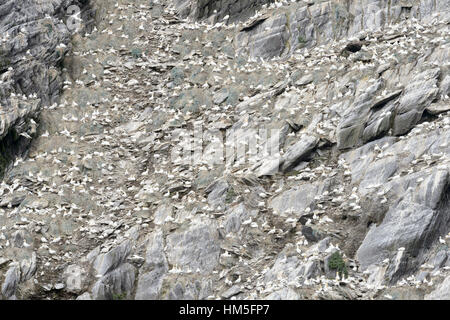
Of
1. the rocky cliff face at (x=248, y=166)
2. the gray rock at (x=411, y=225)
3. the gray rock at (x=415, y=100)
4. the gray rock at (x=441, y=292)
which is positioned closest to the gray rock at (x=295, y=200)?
the rocky cliff face at (x=248, y=166)

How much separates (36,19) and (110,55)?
449 centimetres

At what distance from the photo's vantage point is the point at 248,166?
40188 millimetres

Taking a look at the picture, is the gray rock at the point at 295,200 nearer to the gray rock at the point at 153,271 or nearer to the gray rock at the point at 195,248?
the gray rock at the point at 195,248

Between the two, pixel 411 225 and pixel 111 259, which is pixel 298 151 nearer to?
pixel 411 225

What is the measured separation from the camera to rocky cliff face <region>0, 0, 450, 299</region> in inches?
1362

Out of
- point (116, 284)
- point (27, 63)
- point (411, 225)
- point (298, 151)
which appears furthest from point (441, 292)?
point (27, 63)

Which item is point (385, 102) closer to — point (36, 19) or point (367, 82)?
point (367, 82)

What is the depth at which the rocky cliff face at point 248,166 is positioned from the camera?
34594 millimetres

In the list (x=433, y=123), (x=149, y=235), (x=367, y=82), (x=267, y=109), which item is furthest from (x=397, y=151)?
(x=149, y=235)

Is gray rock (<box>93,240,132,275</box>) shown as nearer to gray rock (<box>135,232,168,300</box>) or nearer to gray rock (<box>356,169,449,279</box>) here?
gray rock (<box>135,232,168,300</box>)

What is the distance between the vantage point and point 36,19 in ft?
157

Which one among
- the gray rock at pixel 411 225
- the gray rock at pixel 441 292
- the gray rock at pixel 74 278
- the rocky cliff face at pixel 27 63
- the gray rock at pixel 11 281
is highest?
the rocky cliff face at pixel 27 63

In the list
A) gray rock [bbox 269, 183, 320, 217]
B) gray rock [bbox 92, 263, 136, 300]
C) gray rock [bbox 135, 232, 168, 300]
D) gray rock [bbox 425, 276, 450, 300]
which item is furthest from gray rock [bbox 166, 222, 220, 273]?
gray rock [bbox 425, 276, 450, 300]

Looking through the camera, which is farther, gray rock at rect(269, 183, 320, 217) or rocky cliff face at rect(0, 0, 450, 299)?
gray rock at rect(269, 183, 320, 217)
